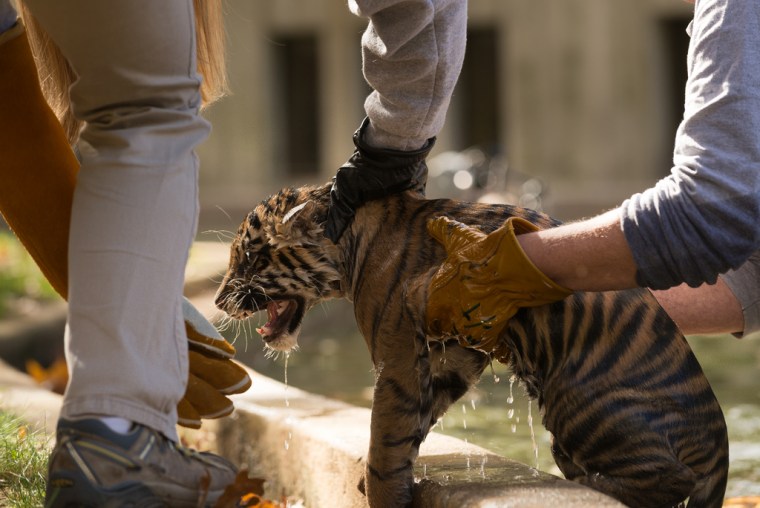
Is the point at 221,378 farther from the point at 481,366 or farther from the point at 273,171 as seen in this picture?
the point at 273,171

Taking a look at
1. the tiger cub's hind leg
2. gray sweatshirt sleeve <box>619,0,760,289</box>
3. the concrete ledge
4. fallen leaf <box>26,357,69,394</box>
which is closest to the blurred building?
fallen leaf <box>26,357,69,394</box>

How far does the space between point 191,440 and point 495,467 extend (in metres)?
1.38

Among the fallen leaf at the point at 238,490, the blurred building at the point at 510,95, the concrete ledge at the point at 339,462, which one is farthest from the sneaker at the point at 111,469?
the blurred building at the point at 510,95

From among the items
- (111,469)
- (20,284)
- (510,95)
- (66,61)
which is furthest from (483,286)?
(510,95)

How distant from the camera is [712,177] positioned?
2.54 metres

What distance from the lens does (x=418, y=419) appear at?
9.87 ft

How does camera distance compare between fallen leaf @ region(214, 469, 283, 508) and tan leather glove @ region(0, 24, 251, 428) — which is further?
tan leather glove @ region(0, 24, 251, 428)

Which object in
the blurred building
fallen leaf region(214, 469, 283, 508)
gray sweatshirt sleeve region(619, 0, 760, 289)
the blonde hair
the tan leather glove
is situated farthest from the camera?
the blurred building

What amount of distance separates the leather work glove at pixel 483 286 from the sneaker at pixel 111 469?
2.93 ft

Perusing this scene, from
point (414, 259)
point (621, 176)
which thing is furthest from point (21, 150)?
point (621, 176)

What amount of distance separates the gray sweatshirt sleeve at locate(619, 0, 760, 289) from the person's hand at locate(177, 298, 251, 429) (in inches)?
39.7

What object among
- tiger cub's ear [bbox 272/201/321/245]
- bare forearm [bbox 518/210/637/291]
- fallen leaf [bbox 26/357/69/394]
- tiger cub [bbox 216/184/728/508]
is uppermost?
bare forearm [bbox 518/210/637/291]

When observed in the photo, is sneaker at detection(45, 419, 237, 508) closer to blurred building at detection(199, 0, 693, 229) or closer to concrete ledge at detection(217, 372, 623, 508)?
concrete ledge at detection(217, 372, 623, 508)

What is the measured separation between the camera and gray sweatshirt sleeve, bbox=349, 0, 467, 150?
9.33 ft
